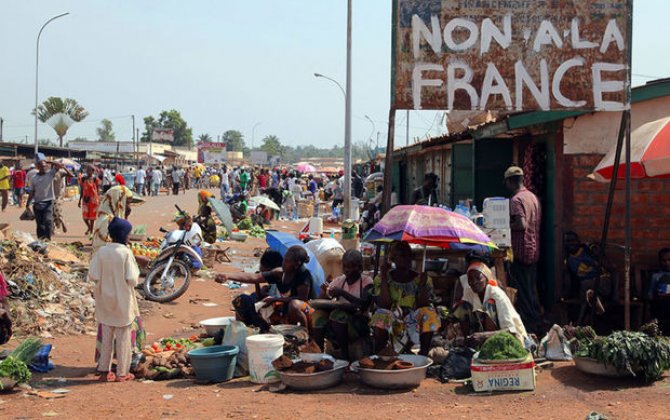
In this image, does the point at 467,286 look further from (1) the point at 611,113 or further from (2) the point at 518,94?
(1) the point at 611,113

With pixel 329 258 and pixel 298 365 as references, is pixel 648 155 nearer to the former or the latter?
pixel 298 365

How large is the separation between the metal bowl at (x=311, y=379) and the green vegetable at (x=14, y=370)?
225 cm

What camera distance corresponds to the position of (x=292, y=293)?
7.57 meters

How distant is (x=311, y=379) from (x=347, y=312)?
3.32ft

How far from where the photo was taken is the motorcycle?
34.9 ft

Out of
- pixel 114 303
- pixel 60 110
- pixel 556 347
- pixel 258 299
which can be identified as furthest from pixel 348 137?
pixel 60 110

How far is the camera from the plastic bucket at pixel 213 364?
21.3 ft

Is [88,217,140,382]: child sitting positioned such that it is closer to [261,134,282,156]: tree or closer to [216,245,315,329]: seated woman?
[216,245,315,329]: seated woman

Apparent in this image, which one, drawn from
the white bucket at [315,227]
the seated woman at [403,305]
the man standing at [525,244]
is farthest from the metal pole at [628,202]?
the white bucket at [315,227]

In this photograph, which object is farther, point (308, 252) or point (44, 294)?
point (44, 294)

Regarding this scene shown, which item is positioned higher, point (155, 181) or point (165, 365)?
point (155, 181)

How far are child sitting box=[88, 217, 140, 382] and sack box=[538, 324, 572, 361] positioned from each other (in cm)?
399

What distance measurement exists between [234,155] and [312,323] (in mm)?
120547

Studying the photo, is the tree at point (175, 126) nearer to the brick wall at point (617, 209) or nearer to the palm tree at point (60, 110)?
the palm tree at point (60, 110)
